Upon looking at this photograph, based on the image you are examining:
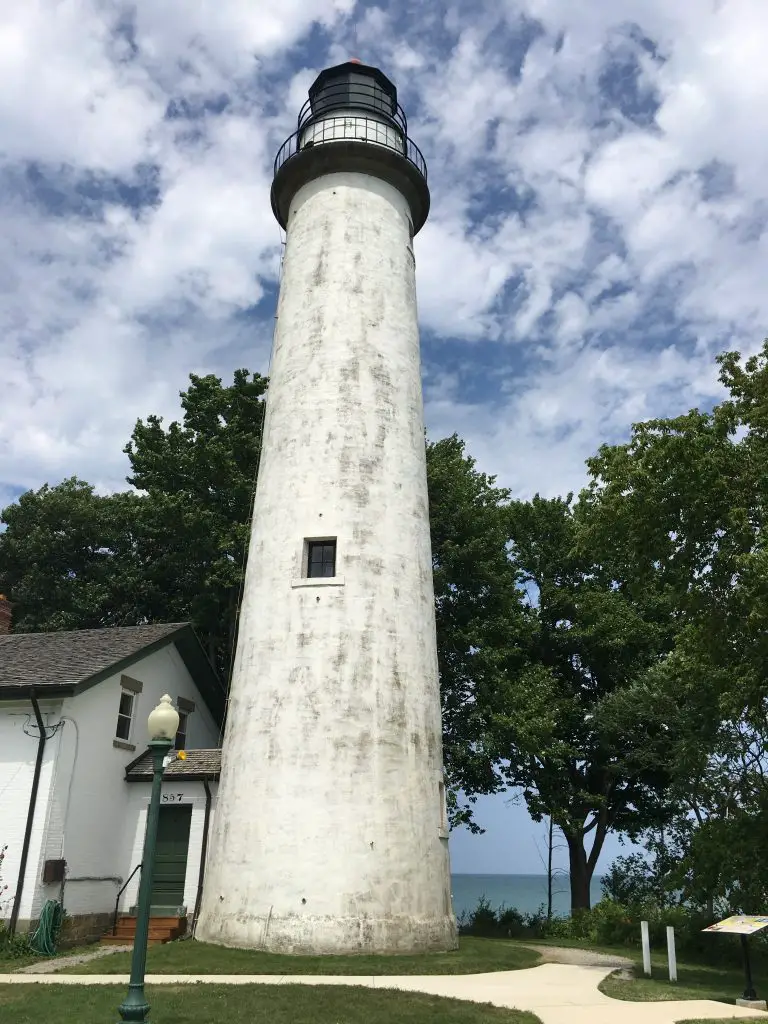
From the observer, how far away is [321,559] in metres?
15.5

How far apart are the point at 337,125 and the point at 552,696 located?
668 inches

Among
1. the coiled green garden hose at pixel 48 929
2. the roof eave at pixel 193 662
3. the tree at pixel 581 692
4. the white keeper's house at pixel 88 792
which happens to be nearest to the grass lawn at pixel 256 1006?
the coiled green garden hose at pixel 48 929

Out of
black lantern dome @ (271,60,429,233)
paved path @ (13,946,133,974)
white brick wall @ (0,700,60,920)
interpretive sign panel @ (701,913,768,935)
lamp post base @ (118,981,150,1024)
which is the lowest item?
paved path @ (13,946,133,974)

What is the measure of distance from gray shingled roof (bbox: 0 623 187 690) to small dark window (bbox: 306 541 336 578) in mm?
5289

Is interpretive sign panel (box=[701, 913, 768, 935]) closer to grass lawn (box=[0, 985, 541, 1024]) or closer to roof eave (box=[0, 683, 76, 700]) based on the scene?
grass lawn (box=[0, 985, 541, 1024])

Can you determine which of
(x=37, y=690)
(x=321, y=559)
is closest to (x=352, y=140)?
(x=321, y=559)

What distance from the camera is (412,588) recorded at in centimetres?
1554

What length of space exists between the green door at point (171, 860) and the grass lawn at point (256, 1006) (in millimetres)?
6958

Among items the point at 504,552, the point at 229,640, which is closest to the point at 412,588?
the point at 504,552

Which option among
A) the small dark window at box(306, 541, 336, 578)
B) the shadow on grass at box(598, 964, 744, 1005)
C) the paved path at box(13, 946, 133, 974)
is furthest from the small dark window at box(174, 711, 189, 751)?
the shadow on grass at box(598, 964, 744, 1005)

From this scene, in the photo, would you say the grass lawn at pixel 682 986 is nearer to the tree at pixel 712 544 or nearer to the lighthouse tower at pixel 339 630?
the tree at pixel 712 544

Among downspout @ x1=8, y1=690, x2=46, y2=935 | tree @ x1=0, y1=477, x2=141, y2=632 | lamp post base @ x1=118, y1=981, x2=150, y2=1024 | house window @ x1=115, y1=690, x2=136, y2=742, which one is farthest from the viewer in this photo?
tree @ x1=0, y1=477, x2=141, y2=632

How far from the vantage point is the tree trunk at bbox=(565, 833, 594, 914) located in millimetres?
26016

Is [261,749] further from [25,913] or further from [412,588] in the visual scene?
[25,913]
